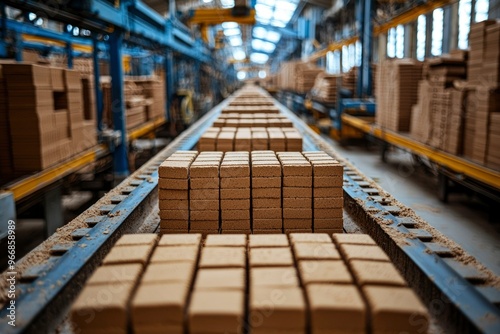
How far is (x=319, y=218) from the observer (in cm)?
279

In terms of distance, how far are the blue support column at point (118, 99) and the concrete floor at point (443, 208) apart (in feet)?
13.9

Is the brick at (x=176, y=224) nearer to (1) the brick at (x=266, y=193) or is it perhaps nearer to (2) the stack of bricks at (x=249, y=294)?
(1) the brick at (x=266, y=193)

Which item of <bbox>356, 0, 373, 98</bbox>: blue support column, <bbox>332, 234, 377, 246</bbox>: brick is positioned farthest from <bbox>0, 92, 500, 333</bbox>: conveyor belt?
<bbox>356, 0, 373, 98</bbox>: blue support column

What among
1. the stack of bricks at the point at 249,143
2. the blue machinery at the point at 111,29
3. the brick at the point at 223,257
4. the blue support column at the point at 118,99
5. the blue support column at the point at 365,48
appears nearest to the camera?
the brick at the point at 223,257

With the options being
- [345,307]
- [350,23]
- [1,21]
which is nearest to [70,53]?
[1,21]

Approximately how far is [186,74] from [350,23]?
889 centimetres

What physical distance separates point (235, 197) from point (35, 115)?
3.31 metres

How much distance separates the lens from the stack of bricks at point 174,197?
8.85 ft

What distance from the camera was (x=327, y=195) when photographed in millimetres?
2775

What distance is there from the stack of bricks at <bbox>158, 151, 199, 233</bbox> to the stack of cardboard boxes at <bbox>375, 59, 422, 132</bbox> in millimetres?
6986

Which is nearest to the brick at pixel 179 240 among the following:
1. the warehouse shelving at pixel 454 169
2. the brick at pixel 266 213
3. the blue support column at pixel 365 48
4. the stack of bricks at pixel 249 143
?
the brick at pixel 266 213

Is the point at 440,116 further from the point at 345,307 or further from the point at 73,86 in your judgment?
the point at 345,307

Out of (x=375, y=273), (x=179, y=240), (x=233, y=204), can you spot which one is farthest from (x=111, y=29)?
(x=375, y=273)

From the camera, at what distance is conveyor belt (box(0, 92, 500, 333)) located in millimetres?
1725
